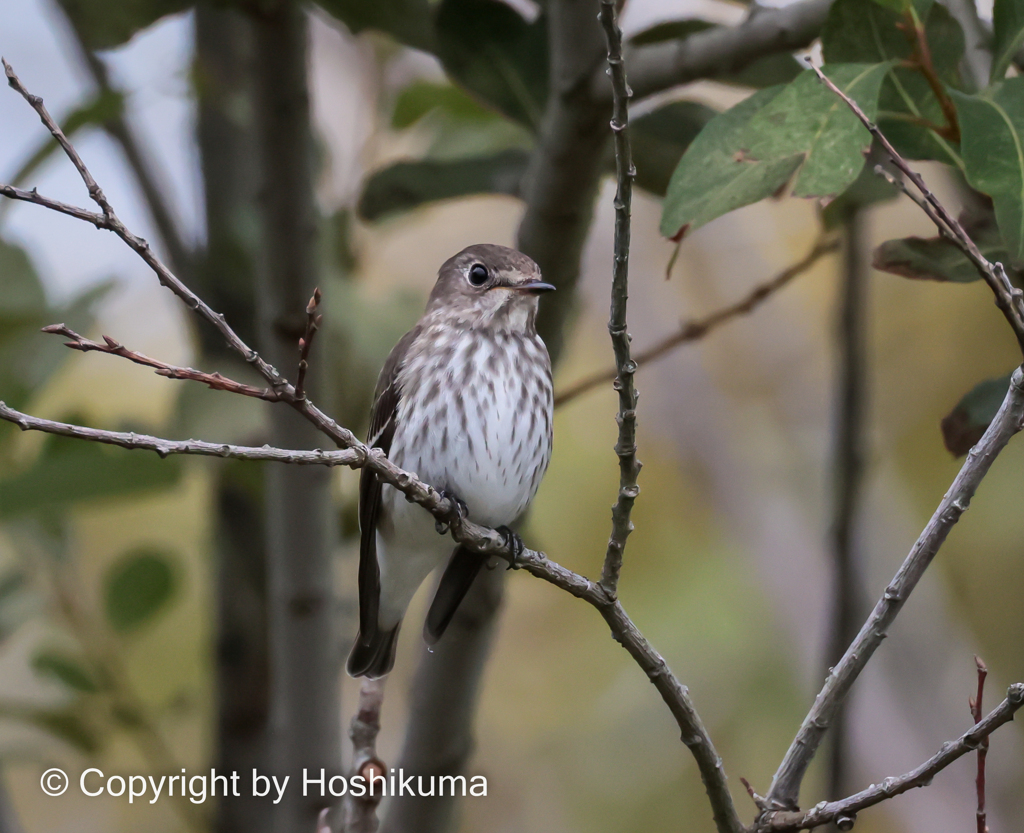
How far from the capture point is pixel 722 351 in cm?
584

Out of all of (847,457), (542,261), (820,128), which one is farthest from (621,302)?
(847,457)

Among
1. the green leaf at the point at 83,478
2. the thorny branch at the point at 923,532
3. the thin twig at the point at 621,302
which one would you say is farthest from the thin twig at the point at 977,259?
the green leaf at the point at 83,478

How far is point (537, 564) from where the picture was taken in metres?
1.79

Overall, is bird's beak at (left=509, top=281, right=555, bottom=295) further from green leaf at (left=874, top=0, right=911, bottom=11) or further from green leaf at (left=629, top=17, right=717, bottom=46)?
green leaf at (left=874, top=0, right=911, bottom=11)

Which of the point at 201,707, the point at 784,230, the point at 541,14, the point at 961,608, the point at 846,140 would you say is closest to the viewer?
the point at 846,140

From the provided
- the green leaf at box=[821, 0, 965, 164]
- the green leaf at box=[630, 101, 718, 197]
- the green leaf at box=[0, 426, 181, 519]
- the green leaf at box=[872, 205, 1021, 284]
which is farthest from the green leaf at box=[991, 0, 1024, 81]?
the green leaf at box=[0, 426, 181, 519]

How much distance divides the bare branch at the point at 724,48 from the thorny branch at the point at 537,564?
97 cm

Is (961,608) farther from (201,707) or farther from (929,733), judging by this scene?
(201,707)

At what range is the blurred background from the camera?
9.41 ft

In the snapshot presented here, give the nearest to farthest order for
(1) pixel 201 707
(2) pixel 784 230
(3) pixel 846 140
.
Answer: (3) pixel 846 140 < (1) pixel 201 707 < (2) pixel 784 230

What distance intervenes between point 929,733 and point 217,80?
314cm

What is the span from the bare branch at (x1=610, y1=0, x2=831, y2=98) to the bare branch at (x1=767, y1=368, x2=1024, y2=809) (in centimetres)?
91

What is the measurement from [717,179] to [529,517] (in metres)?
1.51

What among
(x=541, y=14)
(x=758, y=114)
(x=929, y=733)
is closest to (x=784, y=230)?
(x=929, y=733)
